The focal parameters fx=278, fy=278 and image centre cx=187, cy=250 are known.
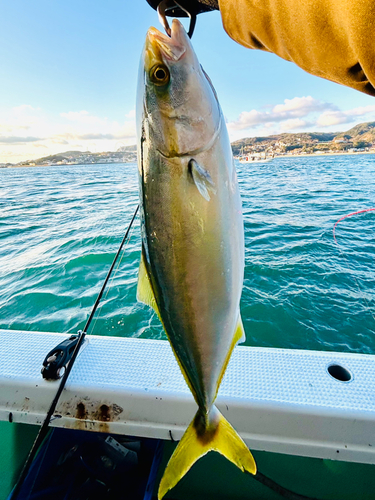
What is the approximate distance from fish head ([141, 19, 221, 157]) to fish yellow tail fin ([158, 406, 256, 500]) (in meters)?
1.17

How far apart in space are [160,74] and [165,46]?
10 centimetres

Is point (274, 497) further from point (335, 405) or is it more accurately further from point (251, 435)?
point (335, 405)

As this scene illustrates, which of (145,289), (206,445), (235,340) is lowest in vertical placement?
(206,445)

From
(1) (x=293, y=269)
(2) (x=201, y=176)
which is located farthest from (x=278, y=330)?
(2) (x=201, y=176)

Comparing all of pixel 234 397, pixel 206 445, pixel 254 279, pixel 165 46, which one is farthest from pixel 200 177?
pixel 254 279

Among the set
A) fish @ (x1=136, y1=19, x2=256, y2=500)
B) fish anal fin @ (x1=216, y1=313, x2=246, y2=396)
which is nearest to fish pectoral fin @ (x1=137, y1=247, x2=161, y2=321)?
fish @ (x1=136, y1=19, x2=256, y2=500)

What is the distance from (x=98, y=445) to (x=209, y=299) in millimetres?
2006

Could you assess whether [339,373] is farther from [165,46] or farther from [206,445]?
[165,46]

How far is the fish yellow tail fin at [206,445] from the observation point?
1.25 meters

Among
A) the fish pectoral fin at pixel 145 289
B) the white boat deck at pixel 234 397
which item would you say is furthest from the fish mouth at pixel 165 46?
the white boat deck at pixel 234 397

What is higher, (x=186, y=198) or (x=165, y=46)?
(x=165, y=46)

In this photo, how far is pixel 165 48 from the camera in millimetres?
948

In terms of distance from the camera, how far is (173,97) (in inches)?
37.4

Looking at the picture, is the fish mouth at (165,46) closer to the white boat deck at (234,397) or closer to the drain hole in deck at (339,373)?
the white boat deck at (234,397)
